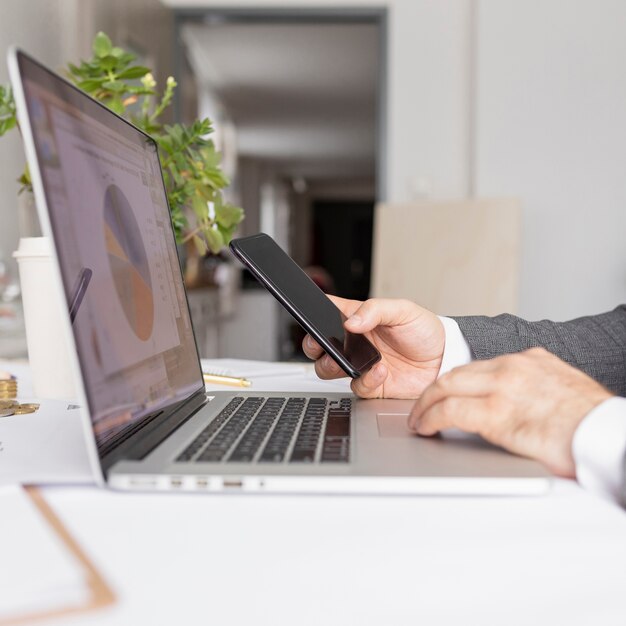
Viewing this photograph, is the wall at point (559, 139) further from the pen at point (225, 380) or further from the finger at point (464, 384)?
the finger at point (464, 384)

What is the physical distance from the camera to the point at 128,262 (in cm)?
69

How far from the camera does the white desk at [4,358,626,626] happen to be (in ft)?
1.19

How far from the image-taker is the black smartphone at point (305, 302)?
2.69 ft

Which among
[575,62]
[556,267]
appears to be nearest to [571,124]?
[575,62]

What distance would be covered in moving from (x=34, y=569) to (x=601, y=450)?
40cm

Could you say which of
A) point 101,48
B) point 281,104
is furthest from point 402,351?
point 281,104

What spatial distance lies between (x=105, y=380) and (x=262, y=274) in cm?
29

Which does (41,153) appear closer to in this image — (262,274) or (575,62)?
(262,274)

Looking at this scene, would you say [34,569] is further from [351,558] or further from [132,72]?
[132,72]

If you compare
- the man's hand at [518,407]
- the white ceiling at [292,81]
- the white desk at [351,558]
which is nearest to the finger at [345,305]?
the man's hand at [518,407]

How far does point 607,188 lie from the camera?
3188mm

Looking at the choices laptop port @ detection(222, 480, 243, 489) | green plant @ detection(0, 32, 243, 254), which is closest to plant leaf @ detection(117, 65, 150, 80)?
green plant @ detection(0, 32, 243, 254)

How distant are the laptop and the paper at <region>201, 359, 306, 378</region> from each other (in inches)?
16.0

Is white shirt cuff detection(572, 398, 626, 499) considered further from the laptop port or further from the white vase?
the white vase
